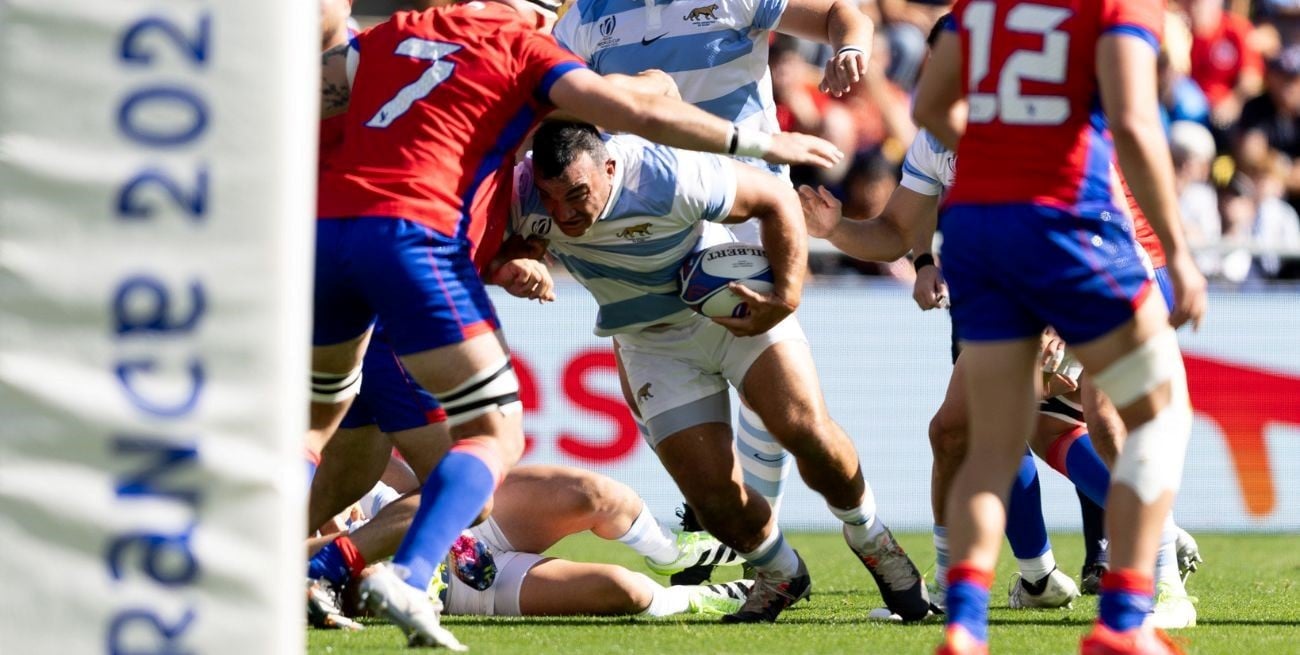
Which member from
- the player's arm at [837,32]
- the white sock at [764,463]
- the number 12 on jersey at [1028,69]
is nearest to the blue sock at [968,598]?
the number 12 on jersey at [1028,69]

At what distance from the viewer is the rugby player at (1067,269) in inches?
159

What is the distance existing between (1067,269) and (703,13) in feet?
9.78

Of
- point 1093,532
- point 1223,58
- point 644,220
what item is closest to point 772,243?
point 644,220

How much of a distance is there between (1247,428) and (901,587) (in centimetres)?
557

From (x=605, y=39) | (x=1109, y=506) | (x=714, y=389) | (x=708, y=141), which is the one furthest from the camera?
(x=605, y=39)

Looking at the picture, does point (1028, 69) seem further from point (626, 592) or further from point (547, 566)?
point (547, 566)

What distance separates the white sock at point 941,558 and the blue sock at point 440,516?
2134 millimetres

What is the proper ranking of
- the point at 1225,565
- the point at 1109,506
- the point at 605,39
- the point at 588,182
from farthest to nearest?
the point at 1225,565 < the point at 605,39 < the point at 588,182 < the point at 1109,506

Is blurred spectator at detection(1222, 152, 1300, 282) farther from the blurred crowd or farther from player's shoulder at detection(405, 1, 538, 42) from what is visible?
player's shoulder at detection(405, 1, 538, 42)

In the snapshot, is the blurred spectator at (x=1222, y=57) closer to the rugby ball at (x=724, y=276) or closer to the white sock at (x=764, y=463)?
the white sock at (x=764, y=463)

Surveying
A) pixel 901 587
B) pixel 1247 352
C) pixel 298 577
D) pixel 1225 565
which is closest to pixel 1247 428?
pixel 1247 352

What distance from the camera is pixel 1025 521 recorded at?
241 inches

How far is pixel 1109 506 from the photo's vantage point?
4.20 m

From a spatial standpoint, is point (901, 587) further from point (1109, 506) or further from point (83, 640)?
point (83, 640)
